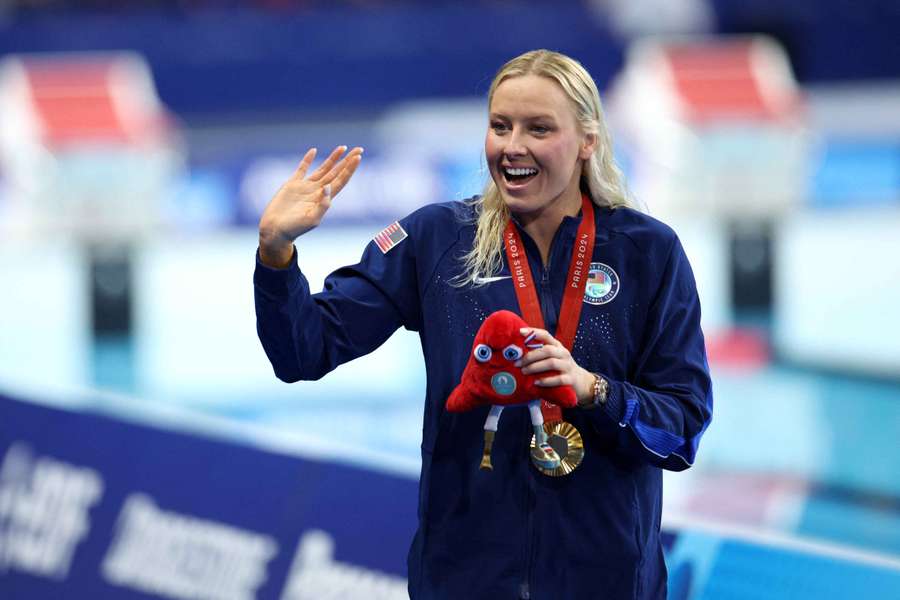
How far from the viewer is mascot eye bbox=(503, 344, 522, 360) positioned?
92.6 inches

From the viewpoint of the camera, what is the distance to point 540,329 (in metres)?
2.40

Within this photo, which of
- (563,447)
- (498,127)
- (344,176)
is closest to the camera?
(563,447)

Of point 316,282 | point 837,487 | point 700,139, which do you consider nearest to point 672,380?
point 837,487

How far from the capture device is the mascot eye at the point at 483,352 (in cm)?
237

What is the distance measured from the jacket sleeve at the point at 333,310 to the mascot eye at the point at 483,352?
0.33 meters

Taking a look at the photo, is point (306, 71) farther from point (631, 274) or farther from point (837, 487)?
point (631, 274)

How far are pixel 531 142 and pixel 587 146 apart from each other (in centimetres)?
16

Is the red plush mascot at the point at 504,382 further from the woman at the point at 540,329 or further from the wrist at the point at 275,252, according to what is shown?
the wrist at the point at 275,252

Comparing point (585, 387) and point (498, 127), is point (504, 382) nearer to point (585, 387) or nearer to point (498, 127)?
point (585, 387)

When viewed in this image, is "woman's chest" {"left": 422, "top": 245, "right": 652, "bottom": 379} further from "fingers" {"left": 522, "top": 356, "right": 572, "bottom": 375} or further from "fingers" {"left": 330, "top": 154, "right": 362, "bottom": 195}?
"fingers" {"left": 330, "top": 154, "right": 362, "bottom": 195}

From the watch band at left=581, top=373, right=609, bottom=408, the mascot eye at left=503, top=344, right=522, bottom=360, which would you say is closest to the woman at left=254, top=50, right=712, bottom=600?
the watch band at left=581, top=373, right=609, bottom=408

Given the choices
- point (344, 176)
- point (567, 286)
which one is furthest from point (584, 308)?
point (344, 176)

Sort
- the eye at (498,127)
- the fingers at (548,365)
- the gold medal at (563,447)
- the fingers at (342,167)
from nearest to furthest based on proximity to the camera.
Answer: the fingers at (548,365), the gold medal at (563,447), the eye at (498,127), the fingers at (342,167)

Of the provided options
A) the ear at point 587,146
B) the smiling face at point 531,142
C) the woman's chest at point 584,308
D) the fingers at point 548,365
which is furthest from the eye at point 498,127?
the fingers at point 548,365
